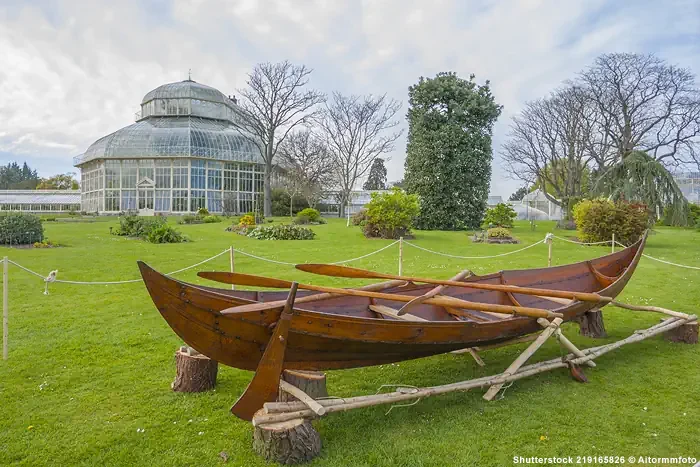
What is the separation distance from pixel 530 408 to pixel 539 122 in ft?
116

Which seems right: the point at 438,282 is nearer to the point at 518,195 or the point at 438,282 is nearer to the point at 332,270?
the point at 332,270

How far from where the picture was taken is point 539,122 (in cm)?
3603

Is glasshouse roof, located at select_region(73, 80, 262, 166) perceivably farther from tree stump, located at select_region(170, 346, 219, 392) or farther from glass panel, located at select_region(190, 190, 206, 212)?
tree stump, located at select_region(170, 346, 219, 392)

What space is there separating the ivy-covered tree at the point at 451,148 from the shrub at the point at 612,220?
9448mm

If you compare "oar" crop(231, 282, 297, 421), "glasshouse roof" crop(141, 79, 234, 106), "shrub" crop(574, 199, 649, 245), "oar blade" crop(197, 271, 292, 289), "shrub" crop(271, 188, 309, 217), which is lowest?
"oar" crop(231, 282, 297, 421)

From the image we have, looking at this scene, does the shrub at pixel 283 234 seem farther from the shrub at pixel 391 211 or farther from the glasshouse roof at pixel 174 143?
the glasshouse roof at pixel 174 143

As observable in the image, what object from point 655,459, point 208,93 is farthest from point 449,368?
point 208,93

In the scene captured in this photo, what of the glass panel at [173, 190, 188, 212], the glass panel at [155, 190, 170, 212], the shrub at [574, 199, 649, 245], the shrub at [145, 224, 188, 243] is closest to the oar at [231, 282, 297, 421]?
the shrub at [145, 224, 188, 243]

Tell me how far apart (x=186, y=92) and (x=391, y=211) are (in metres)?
37.2

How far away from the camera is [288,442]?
146 inches

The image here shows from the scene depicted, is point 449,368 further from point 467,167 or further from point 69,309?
point 467,167

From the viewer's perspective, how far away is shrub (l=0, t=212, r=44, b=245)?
1723cm

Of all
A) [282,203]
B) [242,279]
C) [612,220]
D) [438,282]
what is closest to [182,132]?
[282,203]

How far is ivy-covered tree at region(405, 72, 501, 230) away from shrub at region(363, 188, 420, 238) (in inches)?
254
